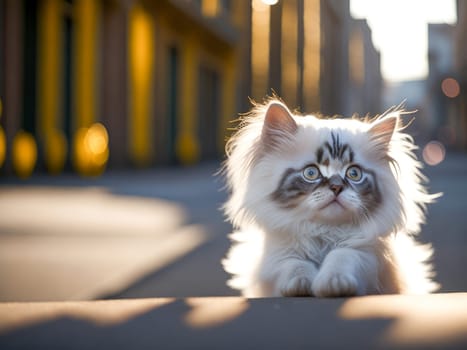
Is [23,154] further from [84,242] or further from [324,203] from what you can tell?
[324,203]

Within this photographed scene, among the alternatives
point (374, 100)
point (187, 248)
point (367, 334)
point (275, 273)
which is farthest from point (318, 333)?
point (374, 100)

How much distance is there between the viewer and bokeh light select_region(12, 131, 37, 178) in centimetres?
1217

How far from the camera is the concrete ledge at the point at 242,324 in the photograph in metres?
1.03

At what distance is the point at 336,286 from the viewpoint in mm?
1397

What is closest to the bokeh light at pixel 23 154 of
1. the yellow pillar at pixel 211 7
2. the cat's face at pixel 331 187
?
the yellow pillar at pixel 211 7

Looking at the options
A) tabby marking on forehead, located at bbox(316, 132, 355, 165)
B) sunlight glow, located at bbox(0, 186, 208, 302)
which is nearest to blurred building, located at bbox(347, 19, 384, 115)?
sunlight glow, located at bbox(0, 186, 208, 302)

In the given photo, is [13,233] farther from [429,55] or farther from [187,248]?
[429,55]

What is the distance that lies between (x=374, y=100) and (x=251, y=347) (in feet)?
241

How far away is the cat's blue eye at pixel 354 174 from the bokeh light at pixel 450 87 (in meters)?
45.4

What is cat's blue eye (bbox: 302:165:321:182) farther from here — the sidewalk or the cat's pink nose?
the sidewalk

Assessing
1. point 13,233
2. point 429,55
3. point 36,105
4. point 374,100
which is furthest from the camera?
point 374,100

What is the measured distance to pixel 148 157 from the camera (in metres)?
18.4

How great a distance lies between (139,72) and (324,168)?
55.1 ft

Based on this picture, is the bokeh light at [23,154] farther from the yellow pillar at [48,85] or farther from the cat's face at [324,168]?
the cat's face at [324,168]
